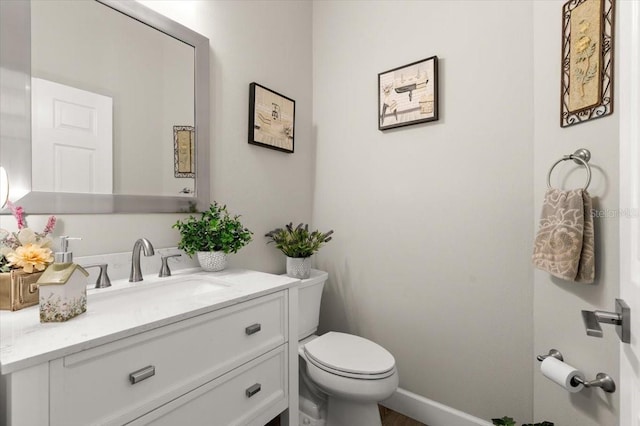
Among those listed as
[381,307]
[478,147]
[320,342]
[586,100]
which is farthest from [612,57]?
[320,342]

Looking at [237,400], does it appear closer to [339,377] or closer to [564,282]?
[339,377]

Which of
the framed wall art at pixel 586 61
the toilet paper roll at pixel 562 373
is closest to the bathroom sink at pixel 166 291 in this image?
the toilet paper roll at pixel 562 373

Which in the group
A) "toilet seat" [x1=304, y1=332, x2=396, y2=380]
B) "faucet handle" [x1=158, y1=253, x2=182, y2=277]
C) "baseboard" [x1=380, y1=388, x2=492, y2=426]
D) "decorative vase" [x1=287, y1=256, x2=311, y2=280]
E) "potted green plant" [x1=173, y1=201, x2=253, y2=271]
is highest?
"potted green plant" [x1=173, y1=201, x2=253, y2=271]

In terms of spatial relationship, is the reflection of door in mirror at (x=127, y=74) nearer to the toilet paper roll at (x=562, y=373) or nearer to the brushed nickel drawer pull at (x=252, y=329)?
the brushed nickel drawer pull at (x=252, y=329)

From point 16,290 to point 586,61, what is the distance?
1.88 m

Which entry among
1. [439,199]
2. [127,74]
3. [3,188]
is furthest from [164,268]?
[439,199]

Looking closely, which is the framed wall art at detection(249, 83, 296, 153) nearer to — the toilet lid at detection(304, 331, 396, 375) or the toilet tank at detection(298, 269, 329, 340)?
the toilet tank at detection(298, 269, 329, 340)

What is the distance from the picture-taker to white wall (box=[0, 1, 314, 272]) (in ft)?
4.22

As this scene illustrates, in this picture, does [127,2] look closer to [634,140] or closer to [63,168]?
[63,168]

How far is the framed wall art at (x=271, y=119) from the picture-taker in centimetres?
170

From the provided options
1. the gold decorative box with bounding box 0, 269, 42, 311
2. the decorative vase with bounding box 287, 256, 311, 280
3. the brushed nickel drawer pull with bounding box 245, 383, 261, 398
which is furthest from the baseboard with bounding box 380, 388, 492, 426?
the gold decorative box with bounding box 0, 269, 42, 311

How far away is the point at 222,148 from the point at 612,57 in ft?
5.08

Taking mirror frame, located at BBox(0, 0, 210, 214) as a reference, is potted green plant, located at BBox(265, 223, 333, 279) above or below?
below

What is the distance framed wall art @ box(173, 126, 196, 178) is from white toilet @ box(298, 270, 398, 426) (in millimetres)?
819
